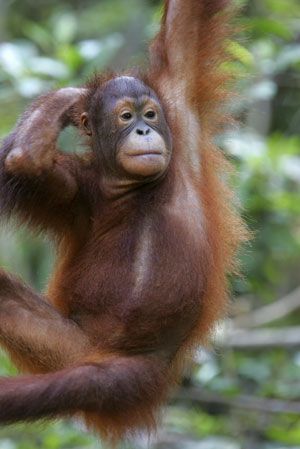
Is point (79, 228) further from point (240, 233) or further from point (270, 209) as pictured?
point (270, 209)

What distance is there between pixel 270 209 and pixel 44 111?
2132 millimetres

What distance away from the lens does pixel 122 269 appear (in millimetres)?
3969

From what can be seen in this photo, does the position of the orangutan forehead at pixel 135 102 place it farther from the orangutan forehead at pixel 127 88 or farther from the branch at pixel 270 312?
the branch at pixel 270 312

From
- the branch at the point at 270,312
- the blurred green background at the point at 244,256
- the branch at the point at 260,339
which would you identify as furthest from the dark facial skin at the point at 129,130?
the branch at the point at 270,312

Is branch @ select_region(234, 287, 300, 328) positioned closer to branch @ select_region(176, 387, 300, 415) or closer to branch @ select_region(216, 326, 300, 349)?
branch @ select_region(216, 326, 300, 349)

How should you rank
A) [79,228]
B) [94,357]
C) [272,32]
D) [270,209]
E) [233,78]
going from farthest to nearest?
[270,209] → [272,32] → [233,78] → [79,228] → [94,357]

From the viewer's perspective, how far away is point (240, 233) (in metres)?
4.27

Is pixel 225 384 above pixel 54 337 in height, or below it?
below

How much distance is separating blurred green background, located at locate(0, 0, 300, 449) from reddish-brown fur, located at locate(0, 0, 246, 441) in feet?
1.72

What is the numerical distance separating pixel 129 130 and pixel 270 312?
278 cm

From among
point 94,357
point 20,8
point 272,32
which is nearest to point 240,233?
point 94,357

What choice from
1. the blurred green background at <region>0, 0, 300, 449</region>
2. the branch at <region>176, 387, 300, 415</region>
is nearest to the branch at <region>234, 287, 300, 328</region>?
the blurred green background at <region>0, 0, 300, 449</region>

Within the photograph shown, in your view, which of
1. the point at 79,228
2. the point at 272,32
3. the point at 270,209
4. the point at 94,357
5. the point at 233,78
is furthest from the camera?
the point at 270,209

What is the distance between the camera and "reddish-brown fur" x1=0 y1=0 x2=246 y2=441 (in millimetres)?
3748
